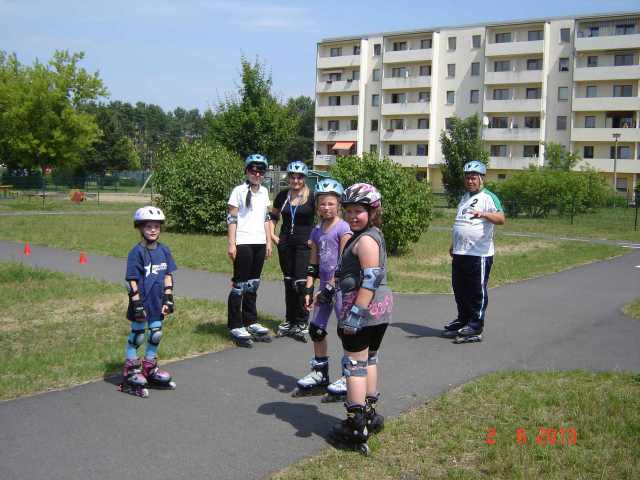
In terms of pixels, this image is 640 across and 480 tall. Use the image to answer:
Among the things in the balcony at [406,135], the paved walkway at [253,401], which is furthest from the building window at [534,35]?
the paved walkway at [253,401]

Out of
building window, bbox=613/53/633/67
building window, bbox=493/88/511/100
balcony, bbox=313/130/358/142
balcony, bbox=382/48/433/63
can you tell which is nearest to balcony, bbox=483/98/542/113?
building window, bbox=493/88/511/100

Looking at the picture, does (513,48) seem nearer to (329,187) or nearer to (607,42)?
→ (607,42)

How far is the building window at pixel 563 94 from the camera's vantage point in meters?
63.8

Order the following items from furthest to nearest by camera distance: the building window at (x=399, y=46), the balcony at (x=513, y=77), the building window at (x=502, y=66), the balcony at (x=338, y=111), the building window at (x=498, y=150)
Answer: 1. the balcony at (x=338, y=111)
2. the building window at (x=399, y=46)
3. the building window at (x=498, y=150)
4. the building window at (x=502, y=66)
5. the balcony at (x=513, y=77)

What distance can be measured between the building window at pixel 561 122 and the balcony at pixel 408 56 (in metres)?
14.4

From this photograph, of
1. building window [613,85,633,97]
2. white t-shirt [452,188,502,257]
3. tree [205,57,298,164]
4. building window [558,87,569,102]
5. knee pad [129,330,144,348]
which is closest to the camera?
knee pad [129,330,144,348]

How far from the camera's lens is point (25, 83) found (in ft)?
165

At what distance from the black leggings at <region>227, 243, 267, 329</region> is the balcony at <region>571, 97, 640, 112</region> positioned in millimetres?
59880

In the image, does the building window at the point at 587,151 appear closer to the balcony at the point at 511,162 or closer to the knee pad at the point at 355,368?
the balcony at the point at 511,162

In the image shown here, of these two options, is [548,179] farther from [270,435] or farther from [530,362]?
[270,435]

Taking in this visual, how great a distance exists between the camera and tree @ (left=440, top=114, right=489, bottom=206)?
42.6 m

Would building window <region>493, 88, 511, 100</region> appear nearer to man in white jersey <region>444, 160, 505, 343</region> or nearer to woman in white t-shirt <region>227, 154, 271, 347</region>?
man in white jersey <region>444, 160, 505, 343</region>

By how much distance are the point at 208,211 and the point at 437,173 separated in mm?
54507

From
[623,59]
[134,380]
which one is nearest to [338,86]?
[623,59]
